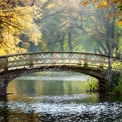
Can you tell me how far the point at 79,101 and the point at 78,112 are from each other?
5.04 meters

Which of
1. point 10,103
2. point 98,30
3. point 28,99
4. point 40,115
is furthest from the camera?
point 98,30

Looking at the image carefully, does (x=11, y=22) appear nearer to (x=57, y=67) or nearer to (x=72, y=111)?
(x=57, y=67)

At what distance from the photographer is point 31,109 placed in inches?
1072

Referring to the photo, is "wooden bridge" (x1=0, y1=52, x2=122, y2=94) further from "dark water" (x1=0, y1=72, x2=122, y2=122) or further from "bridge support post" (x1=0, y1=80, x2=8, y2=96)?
"dark water" (x1=0, y1=72, x2=122, y2=122)

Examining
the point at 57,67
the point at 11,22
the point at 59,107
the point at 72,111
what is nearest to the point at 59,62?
the point at 57,67

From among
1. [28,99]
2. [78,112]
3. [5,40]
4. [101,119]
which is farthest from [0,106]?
[5,40]

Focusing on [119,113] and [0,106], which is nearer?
[119,113]

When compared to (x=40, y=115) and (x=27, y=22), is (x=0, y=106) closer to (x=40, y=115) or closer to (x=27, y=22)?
(x=40, y=115)

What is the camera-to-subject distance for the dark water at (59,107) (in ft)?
78.5

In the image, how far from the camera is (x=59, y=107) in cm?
2791

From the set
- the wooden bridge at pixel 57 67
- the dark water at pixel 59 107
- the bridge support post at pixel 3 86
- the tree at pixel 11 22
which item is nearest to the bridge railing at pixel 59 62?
the wooden bridge at pixel 57 67

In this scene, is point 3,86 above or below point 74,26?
below

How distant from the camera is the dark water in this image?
78.5 feet

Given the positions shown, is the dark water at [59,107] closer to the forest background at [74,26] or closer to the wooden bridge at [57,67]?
the wooden bridge at [57,67]
